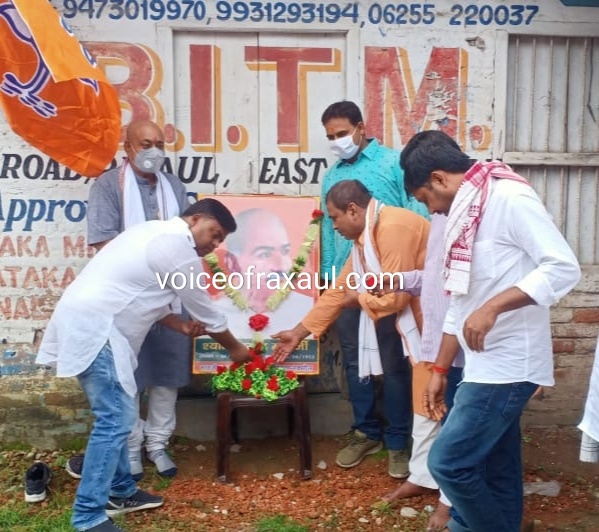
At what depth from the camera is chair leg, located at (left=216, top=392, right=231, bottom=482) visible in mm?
4566

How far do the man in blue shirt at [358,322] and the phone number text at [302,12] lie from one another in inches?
25.8

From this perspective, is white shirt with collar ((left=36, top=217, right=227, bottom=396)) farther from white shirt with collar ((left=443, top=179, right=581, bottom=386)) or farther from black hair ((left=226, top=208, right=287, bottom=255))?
white shirt with collar ((left=443, top=179, right=581, bottom=386))

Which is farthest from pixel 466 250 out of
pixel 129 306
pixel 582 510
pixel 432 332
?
pixel 582 510

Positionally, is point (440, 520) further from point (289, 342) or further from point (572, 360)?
point (572, 360)

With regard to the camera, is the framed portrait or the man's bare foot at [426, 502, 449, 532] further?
the framed portrait

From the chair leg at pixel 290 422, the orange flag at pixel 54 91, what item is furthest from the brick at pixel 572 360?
the orange flag at pixel 54 91

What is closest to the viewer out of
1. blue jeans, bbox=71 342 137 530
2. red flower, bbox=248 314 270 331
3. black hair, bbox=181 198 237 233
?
blue jeans, bbox=71 342 137 530

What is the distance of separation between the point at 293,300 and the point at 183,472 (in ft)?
4.13

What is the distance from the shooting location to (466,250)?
307 cm

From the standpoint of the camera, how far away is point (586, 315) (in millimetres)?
5270

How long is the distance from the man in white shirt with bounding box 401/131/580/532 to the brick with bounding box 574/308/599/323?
2258 millimetres

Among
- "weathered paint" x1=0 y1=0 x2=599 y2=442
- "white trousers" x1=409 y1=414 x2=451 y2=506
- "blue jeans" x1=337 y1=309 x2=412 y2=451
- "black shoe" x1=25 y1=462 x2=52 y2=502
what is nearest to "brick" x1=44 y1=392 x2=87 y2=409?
"weathered paint" x1=0 y1=0 x2=599 y2=442

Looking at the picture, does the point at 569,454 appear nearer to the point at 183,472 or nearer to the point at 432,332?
the point at 432,332

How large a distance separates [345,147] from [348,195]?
56 centimetres
